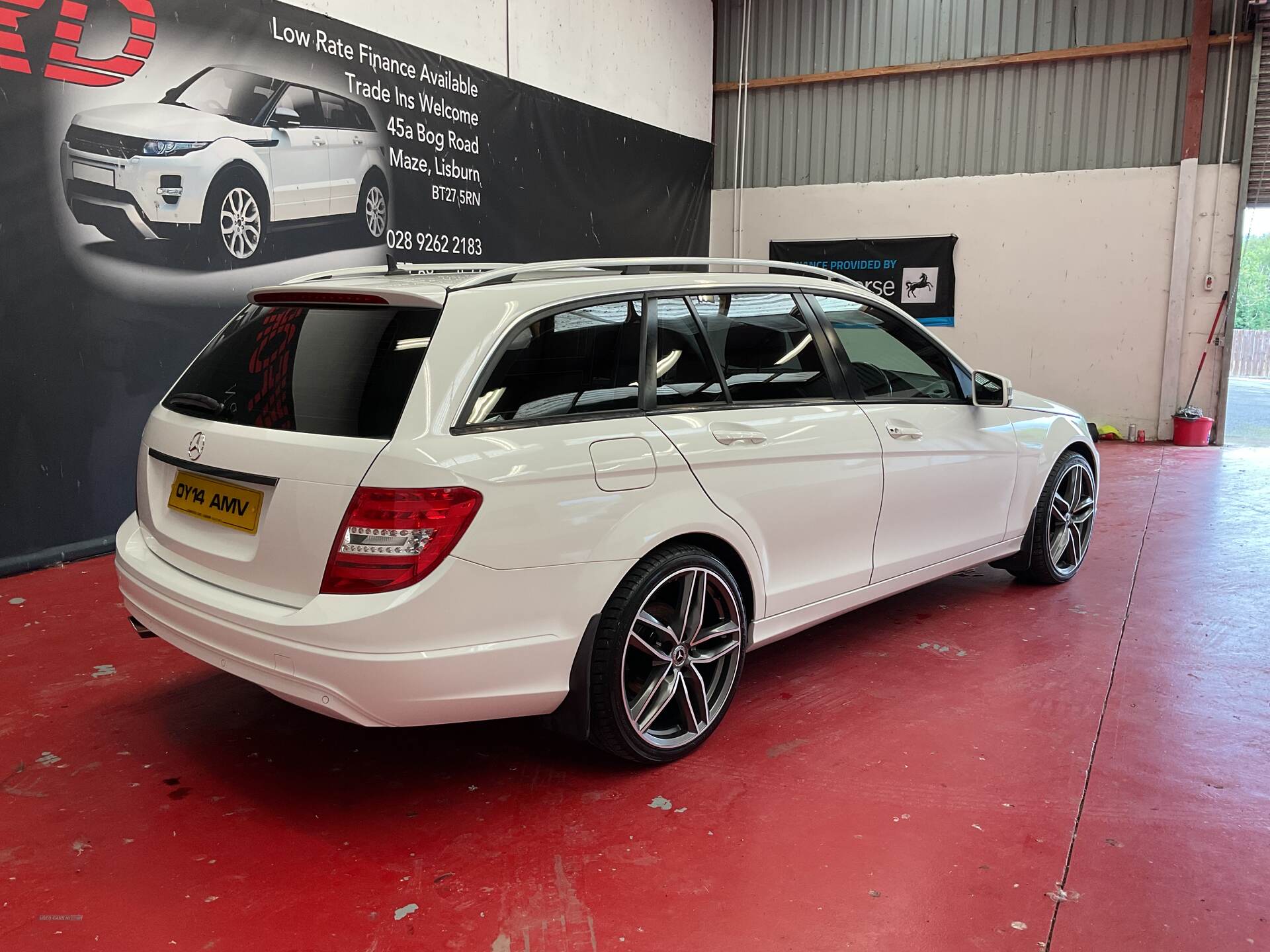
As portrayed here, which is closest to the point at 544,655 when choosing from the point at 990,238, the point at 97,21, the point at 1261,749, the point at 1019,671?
the point at 1019,671

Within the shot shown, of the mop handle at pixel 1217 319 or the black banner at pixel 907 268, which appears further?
the black banner at pixel 907 268

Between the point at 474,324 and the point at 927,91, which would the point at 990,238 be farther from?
the point at 474,324

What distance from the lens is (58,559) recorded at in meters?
5.18

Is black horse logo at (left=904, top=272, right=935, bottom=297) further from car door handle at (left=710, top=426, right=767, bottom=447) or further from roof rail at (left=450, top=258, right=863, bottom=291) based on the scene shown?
car door handle at (left=710, top=426, right=767, bottom=447)

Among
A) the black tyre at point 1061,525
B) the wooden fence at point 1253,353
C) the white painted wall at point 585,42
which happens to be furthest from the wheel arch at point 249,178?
the wooden fence at point 1253,353

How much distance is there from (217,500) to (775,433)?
1655 millimetres

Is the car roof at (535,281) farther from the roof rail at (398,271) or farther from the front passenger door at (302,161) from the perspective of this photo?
the front passenger door at (302,161)

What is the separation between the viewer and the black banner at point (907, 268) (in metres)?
11.0

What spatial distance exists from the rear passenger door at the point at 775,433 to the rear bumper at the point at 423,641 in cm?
56

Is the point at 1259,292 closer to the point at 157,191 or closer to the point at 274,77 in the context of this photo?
the point at 274,77

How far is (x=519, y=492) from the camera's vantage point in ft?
7.72

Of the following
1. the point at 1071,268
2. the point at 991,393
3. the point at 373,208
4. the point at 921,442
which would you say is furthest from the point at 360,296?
the point at 1071,268

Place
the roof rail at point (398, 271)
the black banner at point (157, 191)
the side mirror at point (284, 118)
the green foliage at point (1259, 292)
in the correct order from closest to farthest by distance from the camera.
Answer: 1. the roof rail at point (398, 271)
2. the black banner at point (157, 191)
3. the side mirror at point (284, 118)
4. the green foliage at point (1259, 292)

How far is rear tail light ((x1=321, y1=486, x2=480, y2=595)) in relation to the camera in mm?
2229
